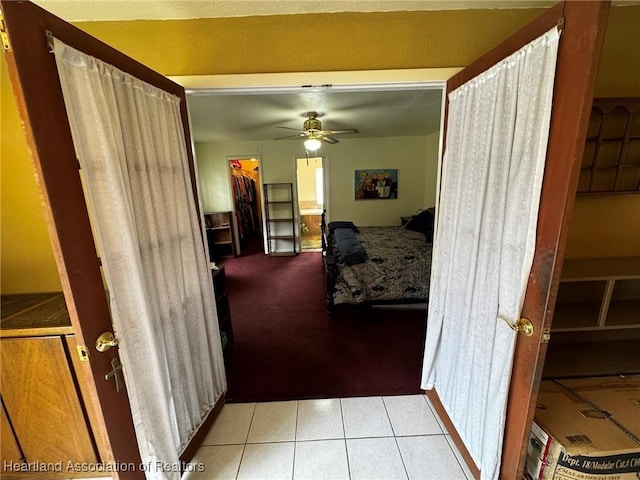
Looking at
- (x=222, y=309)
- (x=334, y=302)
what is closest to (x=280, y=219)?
(x=334, y=302)

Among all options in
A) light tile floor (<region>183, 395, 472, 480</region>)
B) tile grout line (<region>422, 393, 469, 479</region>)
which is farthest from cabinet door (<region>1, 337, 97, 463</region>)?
tile grout line (<region>422, 393, 469, 479</region>)

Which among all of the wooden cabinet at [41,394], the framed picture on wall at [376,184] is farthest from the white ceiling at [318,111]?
the wooden cabinet at [41,394]

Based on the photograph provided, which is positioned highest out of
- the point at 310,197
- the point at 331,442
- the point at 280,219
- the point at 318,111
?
the point at 318,111

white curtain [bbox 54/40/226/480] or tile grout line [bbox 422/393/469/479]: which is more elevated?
white curtain [bbox 54/40/226/480]

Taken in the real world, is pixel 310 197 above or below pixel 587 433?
above

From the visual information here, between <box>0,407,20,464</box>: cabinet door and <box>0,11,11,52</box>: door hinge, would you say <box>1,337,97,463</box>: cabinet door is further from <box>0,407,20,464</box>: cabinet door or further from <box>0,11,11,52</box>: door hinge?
<box>0,11,11,52</box>: door hinge

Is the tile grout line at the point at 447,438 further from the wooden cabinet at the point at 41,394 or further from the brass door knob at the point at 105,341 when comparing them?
the wooden cabinet at the point at 41,394

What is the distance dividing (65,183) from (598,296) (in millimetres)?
2868

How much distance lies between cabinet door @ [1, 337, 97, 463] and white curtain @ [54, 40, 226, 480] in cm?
44

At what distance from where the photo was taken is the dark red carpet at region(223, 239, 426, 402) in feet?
6.61

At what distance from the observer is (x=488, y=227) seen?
1.16m

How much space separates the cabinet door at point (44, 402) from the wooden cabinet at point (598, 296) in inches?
100

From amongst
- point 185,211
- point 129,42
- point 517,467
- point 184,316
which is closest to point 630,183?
point 517,467

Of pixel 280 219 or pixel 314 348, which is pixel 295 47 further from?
pixel 280 219
